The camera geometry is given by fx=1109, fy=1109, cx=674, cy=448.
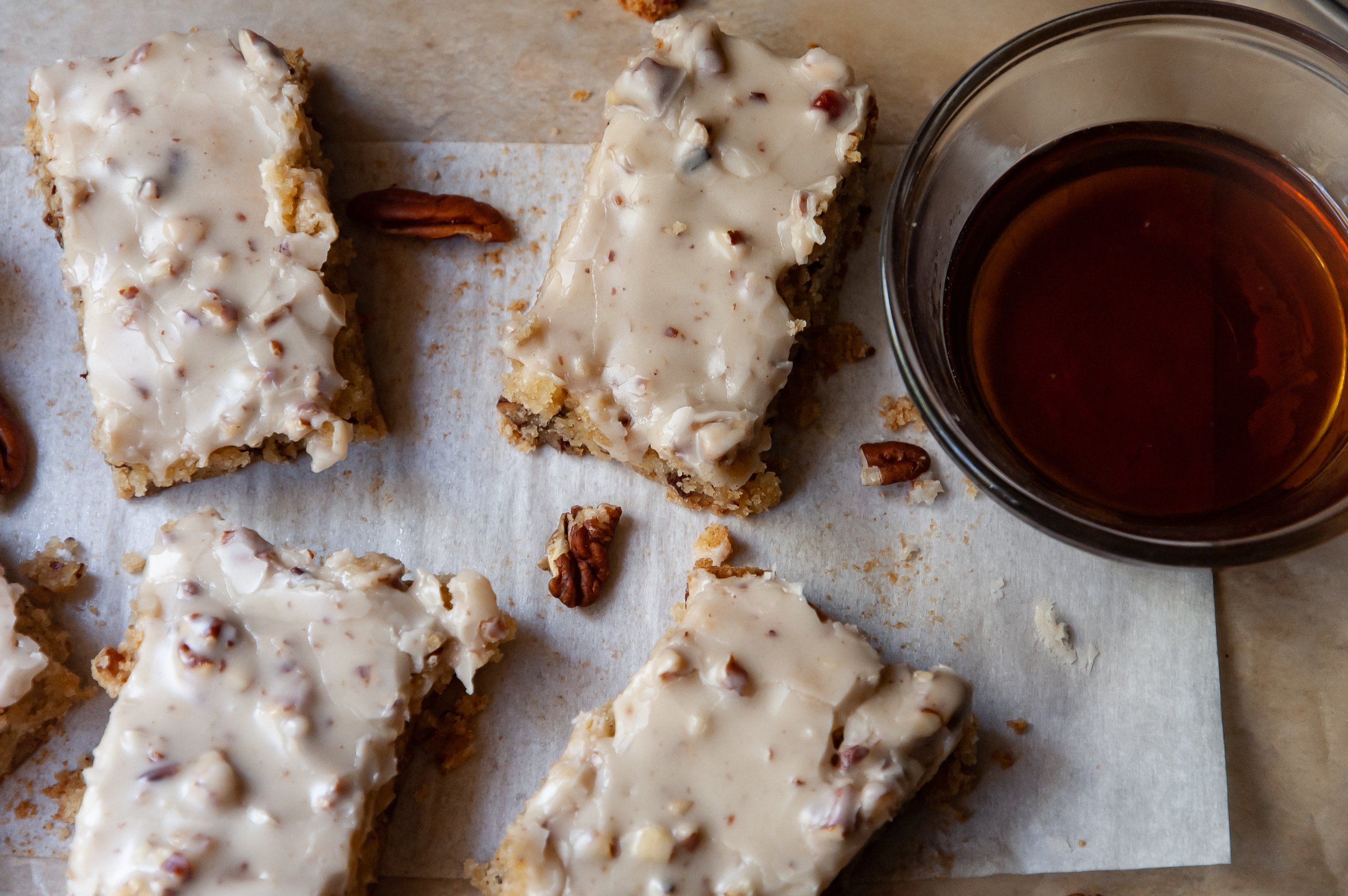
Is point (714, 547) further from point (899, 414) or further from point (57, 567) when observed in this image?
point (57, 567)

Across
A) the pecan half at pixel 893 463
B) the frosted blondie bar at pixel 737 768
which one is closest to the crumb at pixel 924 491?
the pecan half at pixel 893 463

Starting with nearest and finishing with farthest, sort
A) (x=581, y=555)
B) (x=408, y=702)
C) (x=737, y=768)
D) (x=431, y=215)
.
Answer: (x=737, y=768)
(x=408, y=702)
(x=581, y=555)
(x=431, y=215)

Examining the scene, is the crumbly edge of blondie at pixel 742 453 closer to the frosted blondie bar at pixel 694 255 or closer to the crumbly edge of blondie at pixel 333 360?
the frosted blondie bar at pixel 694 255

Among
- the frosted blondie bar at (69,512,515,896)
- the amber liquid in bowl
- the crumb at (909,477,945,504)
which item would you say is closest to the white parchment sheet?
the crumb at (909,477,945,504)

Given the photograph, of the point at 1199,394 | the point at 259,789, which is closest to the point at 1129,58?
the point at 1199,394

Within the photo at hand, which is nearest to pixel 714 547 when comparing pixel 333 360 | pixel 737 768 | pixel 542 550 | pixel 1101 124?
pixel 542 550

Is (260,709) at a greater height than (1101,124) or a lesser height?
lesser
